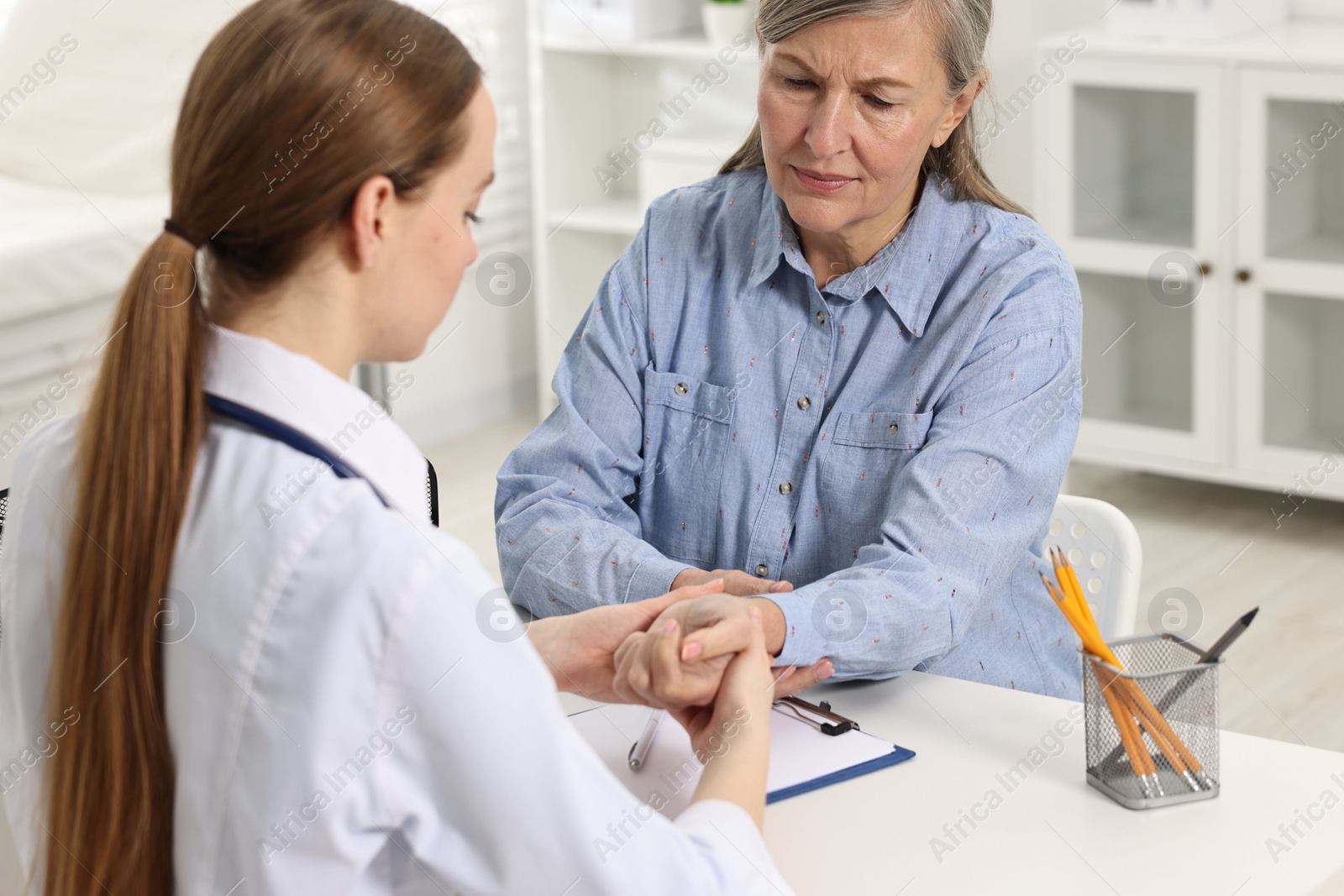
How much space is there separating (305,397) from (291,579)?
122mm

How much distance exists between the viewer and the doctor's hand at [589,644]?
49.5 inches

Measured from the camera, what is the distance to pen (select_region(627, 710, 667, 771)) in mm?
1197

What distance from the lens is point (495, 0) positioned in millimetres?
4121

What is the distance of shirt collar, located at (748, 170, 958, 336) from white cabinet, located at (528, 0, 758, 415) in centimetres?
223

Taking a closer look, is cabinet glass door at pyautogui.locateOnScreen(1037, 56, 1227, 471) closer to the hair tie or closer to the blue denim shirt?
the blue denim shirt

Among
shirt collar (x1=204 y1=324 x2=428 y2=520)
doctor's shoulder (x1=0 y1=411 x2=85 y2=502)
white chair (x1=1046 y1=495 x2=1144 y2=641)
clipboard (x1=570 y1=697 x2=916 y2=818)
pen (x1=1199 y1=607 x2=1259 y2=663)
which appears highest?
shirt collar (x1=204 y1=324 x2=428 y2=520)

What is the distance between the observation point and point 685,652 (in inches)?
44.4

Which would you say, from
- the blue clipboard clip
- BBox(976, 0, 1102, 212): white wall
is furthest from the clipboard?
BBox(976, 0, 1102, 212): white wall

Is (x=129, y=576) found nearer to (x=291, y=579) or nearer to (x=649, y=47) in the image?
(x=291, y=579)

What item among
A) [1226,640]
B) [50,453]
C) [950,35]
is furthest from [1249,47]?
[50,453]

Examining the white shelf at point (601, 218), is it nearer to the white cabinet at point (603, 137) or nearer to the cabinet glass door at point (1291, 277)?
the white cabinet at point (603, 137)

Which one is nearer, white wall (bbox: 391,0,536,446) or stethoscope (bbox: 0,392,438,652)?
stethoscope (bbox: 0,392,438,652)

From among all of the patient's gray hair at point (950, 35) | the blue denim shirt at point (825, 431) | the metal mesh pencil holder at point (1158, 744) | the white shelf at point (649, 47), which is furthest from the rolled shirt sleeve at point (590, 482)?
the white shelf at point (649, 47)

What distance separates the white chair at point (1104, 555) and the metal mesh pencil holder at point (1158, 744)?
1.42ft
